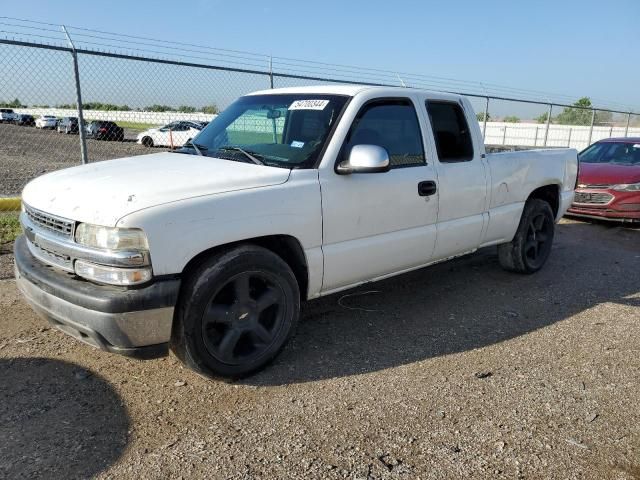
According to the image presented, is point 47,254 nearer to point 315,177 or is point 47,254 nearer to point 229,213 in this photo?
point 229,213

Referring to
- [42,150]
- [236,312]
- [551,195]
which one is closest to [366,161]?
[236,312]

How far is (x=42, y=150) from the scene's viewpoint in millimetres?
20562

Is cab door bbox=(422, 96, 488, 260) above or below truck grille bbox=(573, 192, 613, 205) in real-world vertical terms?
above

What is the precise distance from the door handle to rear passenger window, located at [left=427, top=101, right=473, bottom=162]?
307 millimetres

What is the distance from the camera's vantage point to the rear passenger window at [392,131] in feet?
12.6

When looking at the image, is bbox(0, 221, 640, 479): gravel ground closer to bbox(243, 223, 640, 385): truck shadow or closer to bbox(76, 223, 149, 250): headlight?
bbox(243, 223, 640, 385): truck shadow

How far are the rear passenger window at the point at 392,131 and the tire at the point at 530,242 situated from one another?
2.00 meters

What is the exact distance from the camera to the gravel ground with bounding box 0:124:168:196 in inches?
592

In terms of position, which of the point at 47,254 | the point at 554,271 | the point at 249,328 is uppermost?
the point at 47,254

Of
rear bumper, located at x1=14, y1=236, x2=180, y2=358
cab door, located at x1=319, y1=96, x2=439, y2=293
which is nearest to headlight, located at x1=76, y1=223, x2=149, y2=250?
rear bumper, located at x1=14, y1=236, x2=180, y2=358

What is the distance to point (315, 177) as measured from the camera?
11.4 feet

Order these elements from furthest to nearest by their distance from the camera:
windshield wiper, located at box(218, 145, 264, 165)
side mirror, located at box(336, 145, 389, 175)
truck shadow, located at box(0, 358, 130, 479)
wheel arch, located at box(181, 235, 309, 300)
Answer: windshield wiper, located at box(218, 145, 264, 165) → side mirror, located at box(336, 145, 389, 175) → wheel arch, located at box(181, 235, 309, 300) → truck shadow, located at box(0, 358, 130, 479)

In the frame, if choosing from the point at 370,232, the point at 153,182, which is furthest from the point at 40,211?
the point at 370,232

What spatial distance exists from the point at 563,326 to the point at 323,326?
205cm
